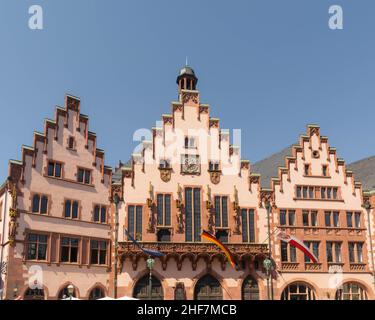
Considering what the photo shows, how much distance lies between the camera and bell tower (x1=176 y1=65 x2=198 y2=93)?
49125 mm

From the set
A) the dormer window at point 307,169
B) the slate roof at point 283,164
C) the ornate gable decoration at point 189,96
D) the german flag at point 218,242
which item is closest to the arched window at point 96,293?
the german flag at point 218,242

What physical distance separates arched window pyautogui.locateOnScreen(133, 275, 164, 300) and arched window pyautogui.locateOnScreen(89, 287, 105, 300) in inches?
113

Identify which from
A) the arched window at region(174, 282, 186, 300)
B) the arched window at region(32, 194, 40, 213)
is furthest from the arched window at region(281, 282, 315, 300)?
the arched window at region(32, 194, 40, 213)

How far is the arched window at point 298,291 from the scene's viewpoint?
43.9 metres

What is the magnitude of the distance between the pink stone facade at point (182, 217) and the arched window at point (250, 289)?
0.30 feet

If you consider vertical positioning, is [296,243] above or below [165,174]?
below

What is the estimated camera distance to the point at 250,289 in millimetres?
43375

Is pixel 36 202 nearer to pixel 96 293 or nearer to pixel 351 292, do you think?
pixel 96 293

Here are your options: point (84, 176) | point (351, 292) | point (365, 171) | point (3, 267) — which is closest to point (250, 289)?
point (351, 292)

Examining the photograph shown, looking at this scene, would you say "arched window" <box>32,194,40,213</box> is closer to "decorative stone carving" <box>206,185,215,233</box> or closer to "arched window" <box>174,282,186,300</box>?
"arched window" <box>174,282,186,300</box>

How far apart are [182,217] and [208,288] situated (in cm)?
685
